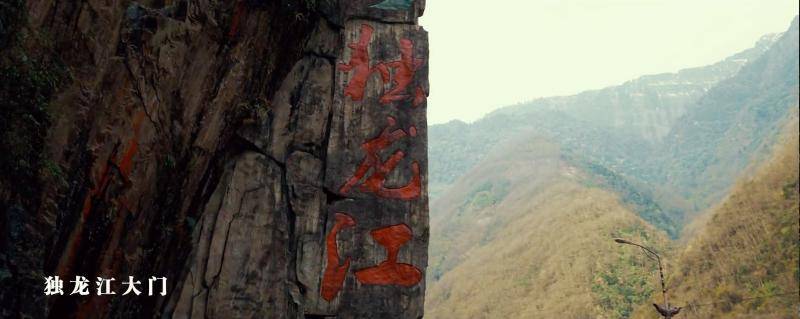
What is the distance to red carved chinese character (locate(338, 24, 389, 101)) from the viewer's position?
624cm

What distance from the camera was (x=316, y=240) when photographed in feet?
19.1

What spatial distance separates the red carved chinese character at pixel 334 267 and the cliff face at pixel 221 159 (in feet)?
0.06

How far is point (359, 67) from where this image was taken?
6.30 metres

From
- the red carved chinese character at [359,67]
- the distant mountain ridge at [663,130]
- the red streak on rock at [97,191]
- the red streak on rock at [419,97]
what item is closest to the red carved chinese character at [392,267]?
the red streak on rock at [419,97]

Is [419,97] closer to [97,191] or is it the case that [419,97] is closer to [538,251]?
[97,191]

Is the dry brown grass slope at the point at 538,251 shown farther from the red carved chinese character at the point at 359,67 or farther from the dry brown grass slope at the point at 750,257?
the red carved chinese character at the point at 359,67

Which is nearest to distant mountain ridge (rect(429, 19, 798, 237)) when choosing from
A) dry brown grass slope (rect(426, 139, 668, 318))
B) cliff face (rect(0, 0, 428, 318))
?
dry brown grass slope (rect(426, 139, 668, 318))

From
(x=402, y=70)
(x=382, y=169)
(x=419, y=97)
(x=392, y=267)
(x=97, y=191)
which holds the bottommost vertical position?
(x=392, y=267)

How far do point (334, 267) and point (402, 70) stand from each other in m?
1.97

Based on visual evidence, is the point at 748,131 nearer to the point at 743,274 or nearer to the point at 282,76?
the point at 743,274

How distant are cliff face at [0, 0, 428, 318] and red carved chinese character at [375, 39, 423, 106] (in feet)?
0.05

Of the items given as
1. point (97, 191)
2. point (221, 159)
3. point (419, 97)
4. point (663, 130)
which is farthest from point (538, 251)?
point (663, 130)

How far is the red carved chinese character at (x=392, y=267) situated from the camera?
5906mm

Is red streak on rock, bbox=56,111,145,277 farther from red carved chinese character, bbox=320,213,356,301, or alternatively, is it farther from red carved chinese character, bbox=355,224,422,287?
red carved chinese character, bbox=355,224,422,287
